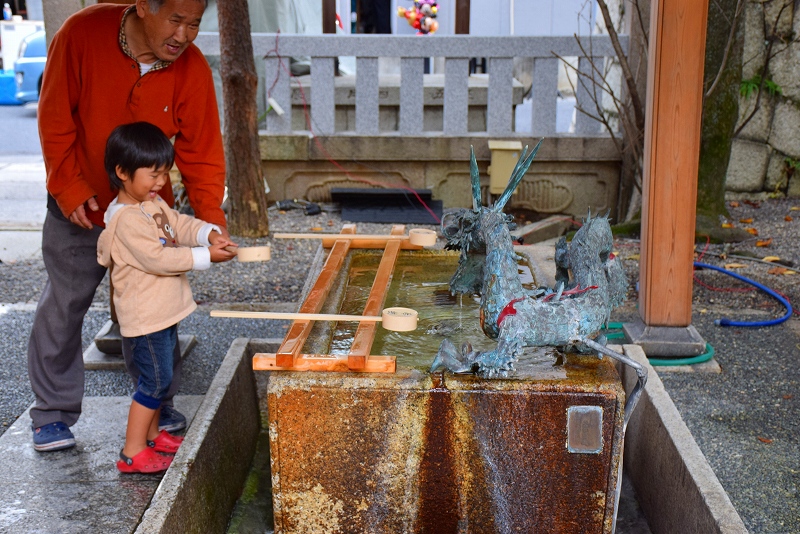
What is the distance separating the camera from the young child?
2793mm

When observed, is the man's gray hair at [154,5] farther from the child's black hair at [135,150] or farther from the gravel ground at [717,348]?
the gravel ground at [717,348]

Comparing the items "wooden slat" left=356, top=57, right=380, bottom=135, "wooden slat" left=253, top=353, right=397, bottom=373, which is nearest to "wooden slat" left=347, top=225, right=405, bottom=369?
"wooden slat" left=253, top=353, right=397, bottom=373

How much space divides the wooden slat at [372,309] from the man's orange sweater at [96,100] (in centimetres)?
75

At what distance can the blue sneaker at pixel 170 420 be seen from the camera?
3348mm

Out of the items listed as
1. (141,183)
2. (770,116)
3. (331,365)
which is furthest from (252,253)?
(770,116)

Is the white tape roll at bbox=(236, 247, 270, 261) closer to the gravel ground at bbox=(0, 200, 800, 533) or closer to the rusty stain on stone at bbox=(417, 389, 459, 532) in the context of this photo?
the rusty stain on stone at bbox=(417, 389, 459, 532)

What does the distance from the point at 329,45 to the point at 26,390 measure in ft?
15.9

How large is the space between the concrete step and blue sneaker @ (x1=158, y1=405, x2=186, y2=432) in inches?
2.7

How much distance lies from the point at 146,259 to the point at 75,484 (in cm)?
90

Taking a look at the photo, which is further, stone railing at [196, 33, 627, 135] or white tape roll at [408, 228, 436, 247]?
stone railing at [196, 33, 627, 135]

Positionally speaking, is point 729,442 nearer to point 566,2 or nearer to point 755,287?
point 755,287

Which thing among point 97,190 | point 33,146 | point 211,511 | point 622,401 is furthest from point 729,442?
point 33,146

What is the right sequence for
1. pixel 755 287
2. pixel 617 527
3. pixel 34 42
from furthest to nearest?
pixel 34 42 → pixel 755 287 → pixel 617 527

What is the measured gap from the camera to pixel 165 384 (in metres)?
2.96
